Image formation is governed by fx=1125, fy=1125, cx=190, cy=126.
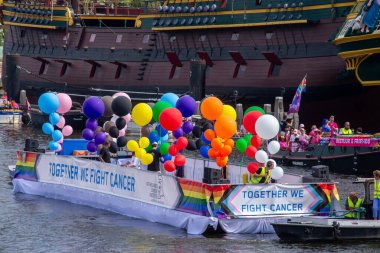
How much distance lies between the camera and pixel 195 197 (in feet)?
89.3

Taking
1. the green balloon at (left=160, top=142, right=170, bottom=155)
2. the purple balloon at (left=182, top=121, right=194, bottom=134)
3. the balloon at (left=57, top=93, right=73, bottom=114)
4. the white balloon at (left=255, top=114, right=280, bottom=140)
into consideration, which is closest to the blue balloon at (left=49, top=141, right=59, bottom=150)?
the balloon at (left=57, top=93, right=73, bottom=114)

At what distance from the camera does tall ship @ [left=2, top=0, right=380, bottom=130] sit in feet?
192

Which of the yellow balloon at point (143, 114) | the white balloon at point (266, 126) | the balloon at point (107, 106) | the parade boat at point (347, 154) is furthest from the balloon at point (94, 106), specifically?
the parade boat at point (347, 154)

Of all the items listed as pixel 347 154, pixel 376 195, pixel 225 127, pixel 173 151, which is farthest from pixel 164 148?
pixel 347 154

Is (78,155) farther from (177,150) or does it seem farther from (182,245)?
(182,245)

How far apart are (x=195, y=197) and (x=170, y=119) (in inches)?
110

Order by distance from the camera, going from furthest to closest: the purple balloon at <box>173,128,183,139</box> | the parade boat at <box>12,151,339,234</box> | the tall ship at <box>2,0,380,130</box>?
1. the tall ship at <box>2,0,380,130</box>
2. the purple balloon at <box>173,128,183,139</box>
3. the parade boat at <box>12,151,339,234</box>

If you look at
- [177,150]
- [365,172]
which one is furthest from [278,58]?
[177,150]

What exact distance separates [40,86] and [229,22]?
1810 cm

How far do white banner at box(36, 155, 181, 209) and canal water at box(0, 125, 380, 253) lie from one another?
2.07 feet

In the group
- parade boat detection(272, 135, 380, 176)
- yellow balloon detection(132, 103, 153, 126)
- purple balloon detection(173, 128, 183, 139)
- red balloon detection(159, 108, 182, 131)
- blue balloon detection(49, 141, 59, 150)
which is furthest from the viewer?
parade boat detection(272, 135, 380, 176)

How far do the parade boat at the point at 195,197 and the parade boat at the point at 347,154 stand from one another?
431 inches

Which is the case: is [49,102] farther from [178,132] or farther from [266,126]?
[266,126]

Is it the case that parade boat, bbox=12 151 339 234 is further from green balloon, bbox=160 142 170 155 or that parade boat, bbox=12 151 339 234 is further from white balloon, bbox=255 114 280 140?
white balloon, bbox=255 114 280 140
